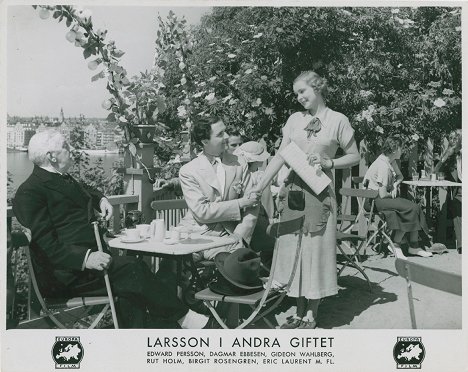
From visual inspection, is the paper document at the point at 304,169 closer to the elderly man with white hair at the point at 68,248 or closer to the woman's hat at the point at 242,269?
the woman's hat at the point at 242,269

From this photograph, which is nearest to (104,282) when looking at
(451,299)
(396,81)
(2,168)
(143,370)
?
(143,370)

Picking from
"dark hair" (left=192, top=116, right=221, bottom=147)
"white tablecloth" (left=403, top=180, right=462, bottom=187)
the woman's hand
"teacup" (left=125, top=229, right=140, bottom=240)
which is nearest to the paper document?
the woman's hand

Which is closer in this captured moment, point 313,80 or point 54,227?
point 54,227

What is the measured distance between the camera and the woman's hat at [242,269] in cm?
299

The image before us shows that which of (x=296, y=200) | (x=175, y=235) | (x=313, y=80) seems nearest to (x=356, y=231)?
(x=296, y=200)

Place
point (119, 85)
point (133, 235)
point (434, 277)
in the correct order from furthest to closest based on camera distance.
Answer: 1. point (119, 85)
2. point (133, 235)
3. point (434, 277)

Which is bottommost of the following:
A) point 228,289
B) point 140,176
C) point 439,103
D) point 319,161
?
point 228,289

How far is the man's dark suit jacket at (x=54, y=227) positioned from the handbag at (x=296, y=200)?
4.20 ft

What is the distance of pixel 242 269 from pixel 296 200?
706mm

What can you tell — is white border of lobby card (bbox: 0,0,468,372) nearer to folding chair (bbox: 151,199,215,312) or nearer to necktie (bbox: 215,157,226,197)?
folding chair (bbox: 151,199,215,312)

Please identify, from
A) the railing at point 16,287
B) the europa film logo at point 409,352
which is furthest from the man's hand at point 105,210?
the europa film logo at point 409,352

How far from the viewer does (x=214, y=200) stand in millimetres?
3537

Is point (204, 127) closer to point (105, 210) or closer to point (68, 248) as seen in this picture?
point (105, 210)

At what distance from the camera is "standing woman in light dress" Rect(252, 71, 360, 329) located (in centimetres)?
341
